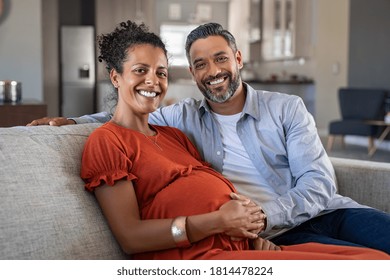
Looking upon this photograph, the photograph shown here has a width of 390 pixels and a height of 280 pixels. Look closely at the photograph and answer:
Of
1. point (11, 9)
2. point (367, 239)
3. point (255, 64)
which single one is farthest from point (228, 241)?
point (255, 64)

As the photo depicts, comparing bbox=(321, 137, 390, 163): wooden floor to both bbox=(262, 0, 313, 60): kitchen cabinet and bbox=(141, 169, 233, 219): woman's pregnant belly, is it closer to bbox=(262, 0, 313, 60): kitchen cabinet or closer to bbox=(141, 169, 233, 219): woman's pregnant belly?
bbox=(262, 0, 313, 60): kitchen cabinet

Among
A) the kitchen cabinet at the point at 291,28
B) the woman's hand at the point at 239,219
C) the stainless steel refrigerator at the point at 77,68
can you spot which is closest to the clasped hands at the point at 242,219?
the woman's hand at the point at 239,219

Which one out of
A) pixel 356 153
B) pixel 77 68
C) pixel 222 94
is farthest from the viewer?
pixel 77 68

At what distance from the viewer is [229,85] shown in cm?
205

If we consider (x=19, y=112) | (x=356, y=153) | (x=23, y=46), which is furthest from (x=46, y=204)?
(x=356, y=153)

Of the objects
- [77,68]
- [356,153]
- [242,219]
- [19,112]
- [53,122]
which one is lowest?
[356,153]

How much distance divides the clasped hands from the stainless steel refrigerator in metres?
8.10

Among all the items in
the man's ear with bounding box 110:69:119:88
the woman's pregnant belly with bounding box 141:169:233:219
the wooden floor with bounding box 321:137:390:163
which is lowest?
the wooden floor with bounding box 321:137:390:163

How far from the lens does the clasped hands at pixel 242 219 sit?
1501mm

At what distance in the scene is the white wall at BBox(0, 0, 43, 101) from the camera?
546cm

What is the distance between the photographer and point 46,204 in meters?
1.47

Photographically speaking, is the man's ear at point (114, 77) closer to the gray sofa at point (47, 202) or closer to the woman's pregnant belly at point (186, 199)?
the gray sofa at point (47, 202)

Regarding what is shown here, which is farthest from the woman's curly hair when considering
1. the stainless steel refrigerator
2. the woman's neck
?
the stainless steel refrigerator

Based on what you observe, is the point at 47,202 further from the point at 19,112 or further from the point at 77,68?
the point at 77,68
